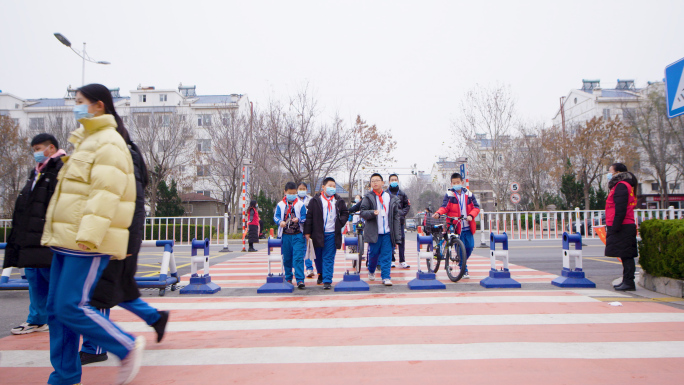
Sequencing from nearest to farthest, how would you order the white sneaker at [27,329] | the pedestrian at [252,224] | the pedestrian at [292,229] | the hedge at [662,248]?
the white sneaker at [27,329] → the hedge at [662,248] → the pedestrian at [292,229] → the pedestrian at [252,224]

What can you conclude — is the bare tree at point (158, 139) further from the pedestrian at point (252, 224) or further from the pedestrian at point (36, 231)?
the pedestrian at point (36, 231)

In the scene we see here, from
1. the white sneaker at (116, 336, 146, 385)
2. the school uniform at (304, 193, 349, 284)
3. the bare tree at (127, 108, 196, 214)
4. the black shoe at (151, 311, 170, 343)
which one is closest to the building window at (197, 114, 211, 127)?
the bare tree at (127, 108, 196, 214)

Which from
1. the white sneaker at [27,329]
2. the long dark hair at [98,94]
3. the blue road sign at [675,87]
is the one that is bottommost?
the white sneaker at [27,329]

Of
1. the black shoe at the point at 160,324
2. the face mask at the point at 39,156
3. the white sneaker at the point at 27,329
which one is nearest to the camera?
the black shoe at the point at 160,324

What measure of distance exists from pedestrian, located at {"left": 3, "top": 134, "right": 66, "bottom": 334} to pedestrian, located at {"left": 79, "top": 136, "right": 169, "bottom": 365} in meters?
0.93

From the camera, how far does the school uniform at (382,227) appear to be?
6.86 m

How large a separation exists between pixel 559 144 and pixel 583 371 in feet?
108

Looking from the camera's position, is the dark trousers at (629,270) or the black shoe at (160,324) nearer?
the black shoe at (160,324)

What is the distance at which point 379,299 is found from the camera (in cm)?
580

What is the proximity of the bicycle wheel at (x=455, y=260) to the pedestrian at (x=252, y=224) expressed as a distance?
9393 millimetres

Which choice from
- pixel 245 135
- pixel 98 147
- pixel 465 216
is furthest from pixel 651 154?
pixel 98 147

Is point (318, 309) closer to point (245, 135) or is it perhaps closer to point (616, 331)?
point (616, 331)

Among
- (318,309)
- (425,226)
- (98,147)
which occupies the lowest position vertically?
(318,309)

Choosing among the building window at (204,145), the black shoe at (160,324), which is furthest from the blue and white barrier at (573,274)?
the building window at (204,145)
